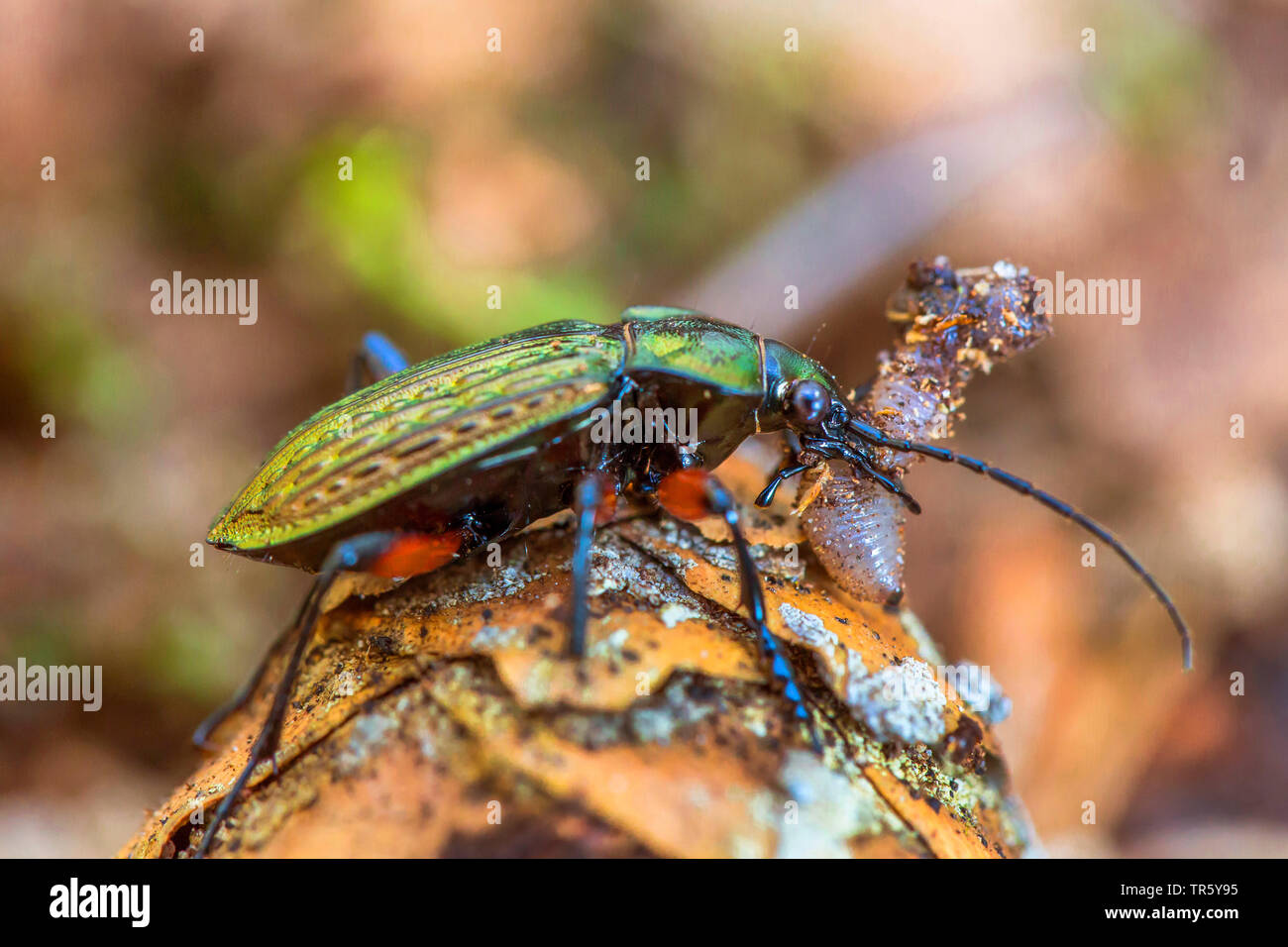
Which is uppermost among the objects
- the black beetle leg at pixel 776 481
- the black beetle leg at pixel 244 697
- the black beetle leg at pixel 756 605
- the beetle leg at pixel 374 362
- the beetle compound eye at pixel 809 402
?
the beetle leg at pixel 374 362

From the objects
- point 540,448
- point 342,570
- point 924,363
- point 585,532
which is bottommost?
point 342,570

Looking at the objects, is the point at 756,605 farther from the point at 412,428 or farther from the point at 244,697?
the point at 244,697

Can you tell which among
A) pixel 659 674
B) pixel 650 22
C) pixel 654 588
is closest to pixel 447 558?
pixel 654 588

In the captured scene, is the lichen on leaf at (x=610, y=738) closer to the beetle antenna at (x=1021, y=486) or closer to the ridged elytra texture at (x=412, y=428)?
the ridged elytra texture at (x=412, y=428)

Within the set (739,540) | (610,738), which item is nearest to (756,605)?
(739,540)

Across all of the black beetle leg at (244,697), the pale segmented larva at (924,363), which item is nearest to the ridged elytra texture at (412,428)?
the black beetle leg at (244,697)

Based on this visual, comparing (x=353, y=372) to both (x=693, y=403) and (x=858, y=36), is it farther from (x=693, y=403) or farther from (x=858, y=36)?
(x=858, y=36)
